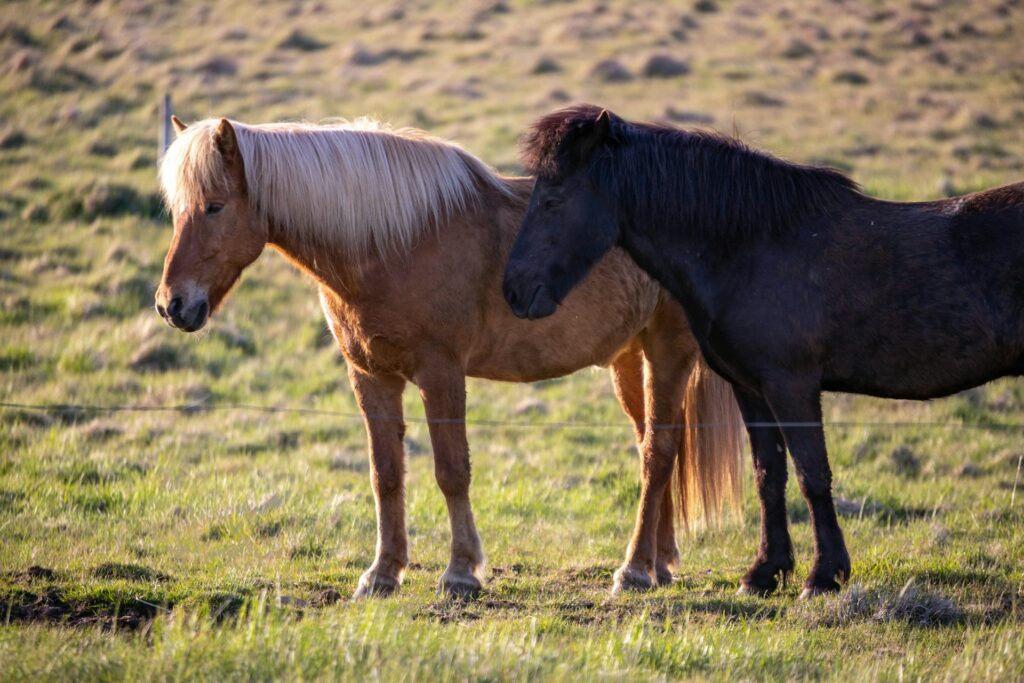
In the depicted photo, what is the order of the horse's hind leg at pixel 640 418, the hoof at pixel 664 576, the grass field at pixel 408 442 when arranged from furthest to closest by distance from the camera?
the horse's hind leg at pixel 640 418 < the hoof at pixel 664 576 < the grass field at pixel 408 442

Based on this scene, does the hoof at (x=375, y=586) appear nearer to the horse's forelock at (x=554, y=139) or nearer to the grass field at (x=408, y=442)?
the grass field at (x=408, y=442)

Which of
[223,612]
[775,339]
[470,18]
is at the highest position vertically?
[470,18]

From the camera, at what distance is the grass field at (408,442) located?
4801mm

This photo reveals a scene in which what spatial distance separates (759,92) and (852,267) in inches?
639

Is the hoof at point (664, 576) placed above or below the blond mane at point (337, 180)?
below

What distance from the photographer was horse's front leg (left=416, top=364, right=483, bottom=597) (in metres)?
6.05

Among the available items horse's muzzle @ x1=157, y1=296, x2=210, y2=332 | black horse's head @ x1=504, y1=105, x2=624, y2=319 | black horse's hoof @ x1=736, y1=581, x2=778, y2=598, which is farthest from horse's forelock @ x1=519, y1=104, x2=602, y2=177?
black horse's hoof @ x1=736, y1=581, x2=778, y2=598

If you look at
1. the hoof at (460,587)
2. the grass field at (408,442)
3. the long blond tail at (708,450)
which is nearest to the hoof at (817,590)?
the grass field at (408,442)

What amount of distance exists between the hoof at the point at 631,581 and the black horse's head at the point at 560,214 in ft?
5.98

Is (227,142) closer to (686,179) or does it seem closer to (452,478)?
(452,478)

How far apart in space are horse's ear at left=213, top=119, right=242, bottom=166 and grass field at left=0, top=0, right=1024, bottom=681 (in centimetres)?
229

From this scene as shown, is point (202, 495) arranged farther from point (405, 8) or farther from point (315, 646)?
point (405, 8)

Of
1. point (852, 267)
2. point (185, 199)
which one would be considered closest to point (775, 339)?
point (852, 267)

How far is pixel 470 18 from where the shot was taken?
26.8 metres
